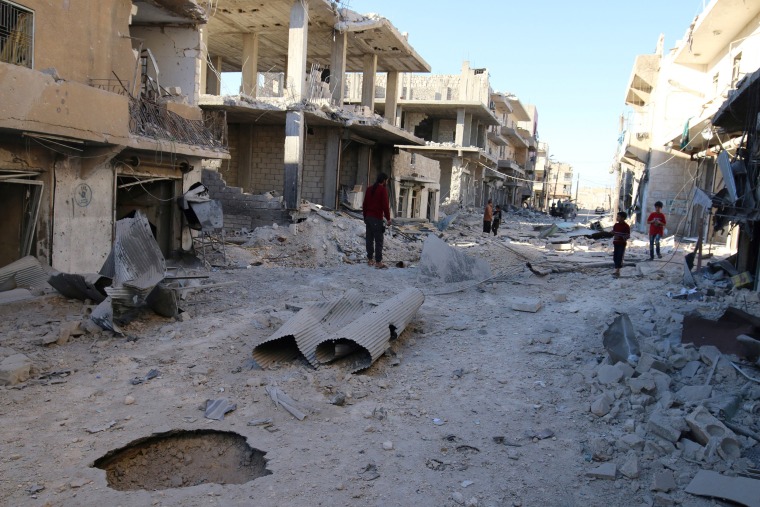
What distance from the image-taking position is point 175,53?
1406 centimetres

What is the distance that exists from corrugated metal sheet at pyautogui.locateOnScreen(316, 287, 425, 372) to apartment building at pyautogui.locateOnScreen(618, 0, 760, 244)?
42.6ft

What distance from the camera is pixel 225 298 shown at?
8117 millimetres

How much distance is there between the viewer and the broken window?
8312mm

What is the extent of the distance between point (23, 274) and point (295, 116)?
10.3 metres

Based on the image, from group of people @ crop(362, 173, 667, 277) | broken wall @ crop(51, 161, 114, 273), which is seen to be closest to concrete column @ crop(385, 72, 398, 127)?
group of people @ crop(362, 173, 667, 277)

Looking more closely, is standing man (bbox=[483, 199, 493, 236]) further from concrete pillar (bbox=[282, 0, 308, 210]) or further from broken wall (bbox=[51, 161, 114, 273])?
broken wall (bbox=[51, 161, 114, 273])

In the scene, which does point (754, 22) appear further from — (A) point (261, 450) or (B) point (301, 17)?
(A) point (261, 450)

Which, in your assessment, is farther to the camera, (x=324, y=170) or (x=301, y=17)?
(x=324, y=170)

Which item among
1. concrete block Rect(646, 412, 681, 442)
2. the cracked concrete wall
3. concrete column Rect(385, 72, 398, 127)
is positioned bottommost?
concrete block Rect(646, 412, 681, 442)

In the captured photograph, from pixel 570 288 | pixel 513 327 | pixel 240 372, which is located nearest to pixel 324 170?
pixel 570 288

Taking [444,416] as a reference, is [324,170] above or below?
above

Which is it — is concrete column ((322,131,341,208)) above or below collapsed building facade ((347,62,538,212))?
below

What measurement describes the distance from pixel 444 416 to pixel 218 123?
11.5m

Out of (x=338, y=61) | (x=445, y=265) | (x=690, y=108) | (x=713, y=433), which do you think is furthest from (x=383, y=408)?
(x=690, y=108)
